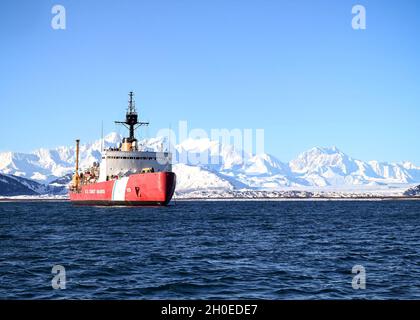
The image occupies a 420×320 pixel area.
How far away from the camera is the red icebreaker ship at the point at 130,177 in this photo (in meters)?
98.6

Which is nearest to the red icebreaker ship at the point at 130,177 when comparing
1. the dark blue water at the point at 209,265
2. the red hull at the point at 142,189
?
the red hull at the point at 142,189

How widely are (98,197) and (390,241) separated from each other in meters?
78.9

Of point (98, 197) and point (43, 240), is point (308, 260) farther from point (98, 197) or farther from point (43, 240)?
point (98, 197)

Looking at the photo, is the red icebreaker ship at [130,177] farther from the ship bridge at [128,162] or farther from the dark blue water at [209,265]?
the dark blue water at [209,265]

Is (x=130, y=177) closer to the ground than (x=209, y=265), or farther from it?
farther from it

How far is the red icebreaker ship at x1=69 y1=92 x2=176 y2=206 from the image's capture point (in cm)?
9856

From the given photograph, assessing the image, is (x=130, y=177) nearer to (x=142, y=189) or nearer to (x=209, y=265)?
(x=142, y=189)

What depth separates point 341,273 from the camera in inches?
→ 1021

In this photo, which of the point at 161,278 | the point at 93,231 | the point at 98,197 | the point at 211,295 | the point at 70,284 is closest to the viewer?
the point at 211,295

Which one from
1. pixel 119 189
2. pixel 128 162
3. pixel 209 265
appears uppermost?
pixel 128 162

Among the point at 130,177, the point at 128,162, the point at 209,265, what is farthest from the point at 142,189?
the point at 209,265

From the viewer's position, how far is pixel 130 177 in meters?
101

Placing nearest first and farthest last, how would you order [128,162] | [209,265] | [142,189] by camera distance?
[209,265]
[142,189]
[128,162]
